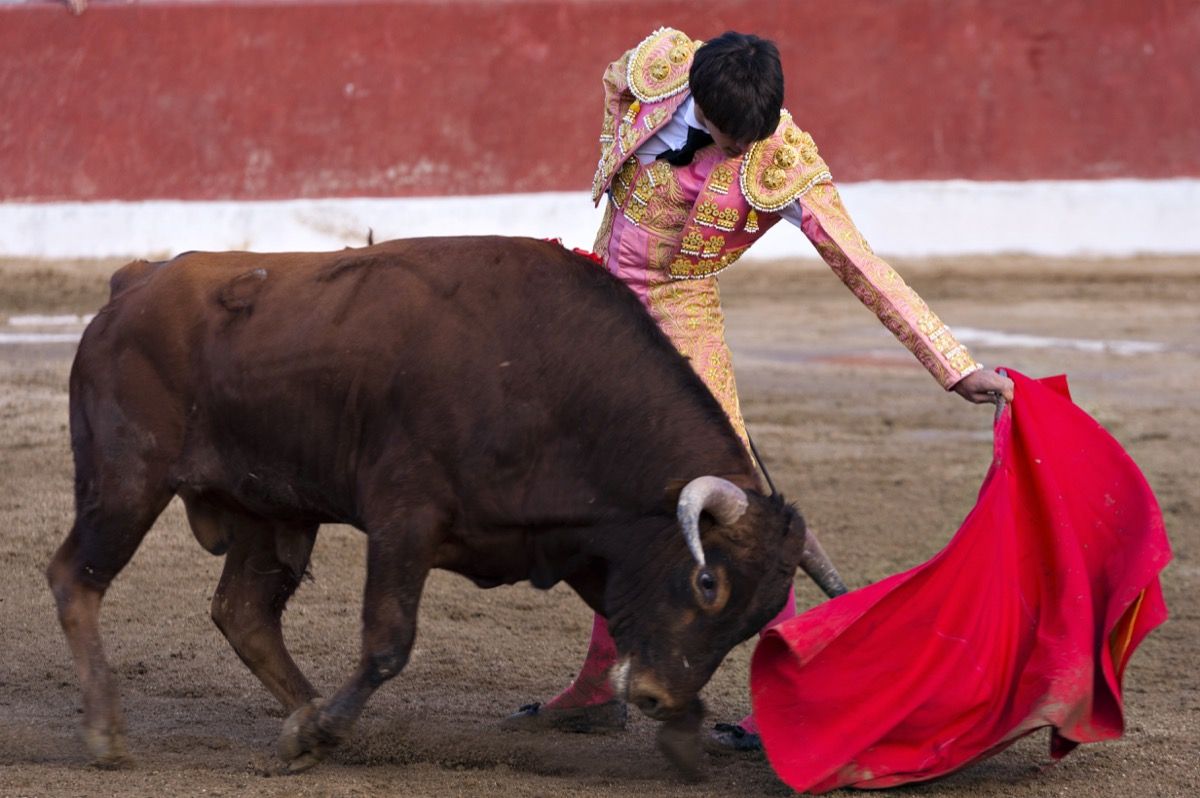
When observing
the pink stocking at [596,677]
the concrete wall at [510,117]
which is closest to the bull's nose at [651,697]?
the pink stocking at [596,677]

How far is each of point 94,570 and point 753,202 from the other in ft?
4.56

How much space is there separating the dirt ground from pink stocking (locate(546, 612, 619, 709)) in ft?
0.25

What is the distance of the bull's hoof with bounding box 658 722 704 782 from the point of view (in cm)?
310

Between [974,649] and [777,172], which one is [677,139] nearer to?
[777,172]

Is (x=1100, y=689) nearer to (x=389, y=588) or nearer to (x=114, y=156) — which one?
(x=389, y=588)

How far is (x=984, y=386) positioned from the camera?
3127 millimetres

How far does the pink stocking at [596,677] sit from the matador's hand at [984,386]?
0.88 m

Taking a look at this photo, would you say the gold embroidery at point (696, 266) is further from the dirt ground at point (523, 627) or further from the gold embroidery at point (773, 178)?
the dirt ground at point (523, 627)

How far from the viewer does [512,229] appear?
33.6ft

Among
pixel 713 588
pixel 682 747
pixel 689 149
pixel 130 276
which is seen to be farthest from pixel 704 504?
pixel 130 276

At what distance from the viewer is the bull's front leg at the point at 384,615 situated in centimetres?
307

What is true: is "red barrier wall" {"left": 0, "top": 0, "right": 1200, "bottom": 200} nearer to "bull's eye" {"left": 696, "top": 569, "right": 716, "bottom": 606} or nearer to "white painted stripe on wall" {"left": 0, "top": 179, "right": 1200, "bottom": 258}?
"white painted stripe on wall" {"left": 0, "top": 179, "right": 1200, "bottom": 258}

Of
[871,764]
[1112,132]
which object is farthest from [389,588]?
[1112,132]

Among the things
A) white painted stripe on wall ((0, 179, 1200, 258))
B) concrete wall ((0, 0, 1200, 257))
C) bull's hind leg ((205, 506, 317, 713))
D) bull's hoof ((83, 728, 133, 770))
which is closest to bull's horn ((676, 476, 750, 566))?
bull's hind leg ((205, 506, 317, 713))
